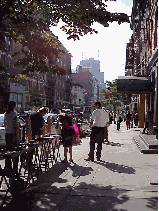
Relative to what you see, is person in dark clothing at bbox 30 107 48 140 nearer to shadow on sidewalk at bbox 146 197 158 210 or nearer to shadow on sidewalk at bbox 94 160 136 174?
shadow on sidewalk at bbox 94 160 136 174

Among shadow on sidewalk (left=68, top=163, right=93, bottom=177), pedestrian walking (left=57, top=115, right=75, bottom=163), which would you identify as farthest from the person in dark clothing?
shadow on sidewalk (left=68, top=163, right=93, bottom=177)

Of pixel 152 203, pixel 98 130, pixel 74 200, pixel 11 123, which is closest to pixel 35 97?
pixel 98 130

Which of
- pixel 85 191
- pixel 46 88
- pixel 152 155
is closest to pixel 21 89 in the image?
pixel 46 88

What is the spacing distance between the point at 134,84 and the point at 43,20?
724 inches

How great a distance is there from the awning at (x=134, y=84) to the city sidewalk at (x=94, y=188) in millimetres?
16847

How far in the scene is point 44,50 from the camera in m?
9.18

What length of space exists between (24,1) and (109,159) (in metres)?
5.57

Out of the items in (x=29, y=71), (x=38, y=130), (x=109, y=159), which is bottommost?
(x=109, y=159)

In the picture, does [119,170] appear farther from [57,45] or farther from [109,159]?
[57,45]

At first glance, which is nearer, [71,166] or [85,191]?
[85,191]

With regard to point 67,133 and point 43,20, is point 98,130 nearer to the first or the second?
point 67,133

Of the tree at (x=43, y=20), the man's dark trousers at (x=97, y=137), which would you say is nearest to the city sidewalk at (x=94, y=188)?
the man's dark trousers at (x=97, y=137)

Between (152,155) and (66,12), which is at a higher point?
(66,12)

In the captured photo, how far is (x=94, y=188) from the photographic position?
6.59 m
